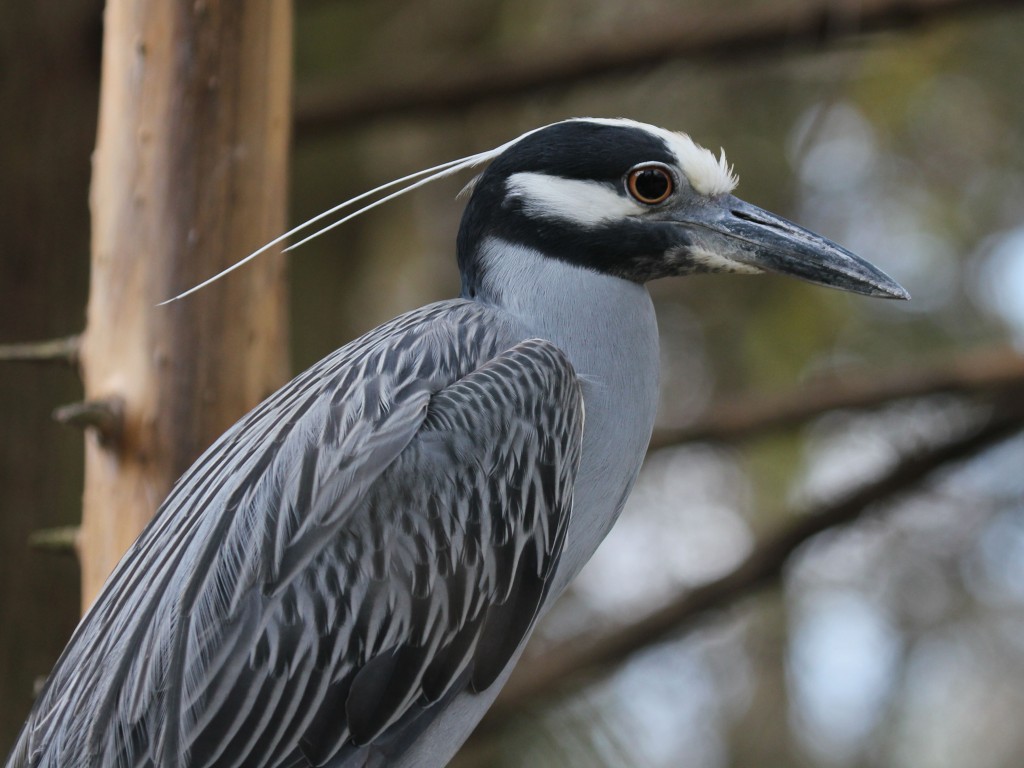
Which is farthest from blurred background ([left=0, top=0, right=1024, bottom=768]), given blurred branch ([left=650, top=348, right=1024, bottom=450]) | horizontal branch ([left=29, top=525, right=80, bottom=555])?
horizontal branch ([left=29, top=525, right=80, bottom=555])

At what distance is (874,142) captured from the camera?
922 cm

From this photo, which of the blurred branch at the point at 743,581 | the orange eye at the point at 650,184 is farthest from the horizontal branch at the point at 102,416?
the blurred branch at the point at 743,581

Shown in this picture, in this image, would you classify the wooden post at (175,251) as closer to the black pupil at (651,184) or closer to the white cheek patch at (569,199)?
the white cheek patch at (569,199)

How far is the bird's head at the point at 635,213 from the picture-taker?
2.98 m

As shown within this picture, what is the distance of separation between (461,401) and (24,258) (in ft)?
7.91

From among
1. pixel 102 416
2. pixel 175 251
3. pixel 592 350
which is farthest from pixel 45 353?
pixel 592 350

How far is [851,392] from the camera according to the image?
462 centimetres

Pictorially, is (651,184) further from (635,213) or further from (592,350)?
(592,350)

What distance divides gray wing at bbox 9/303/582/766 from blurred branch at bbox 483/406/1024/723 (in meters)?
1.95

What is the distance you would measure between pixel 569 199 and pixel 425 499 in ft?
2.66

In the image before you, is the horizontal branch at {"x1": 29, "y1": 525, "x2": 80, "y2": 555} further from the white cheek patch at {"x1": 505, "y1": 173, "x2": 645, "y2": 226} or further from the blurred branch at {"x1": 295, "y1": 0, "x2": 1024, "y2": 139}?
the blurred branch at {"x1": 295, "y1": 0, "x2": 1024, "y2": 139}

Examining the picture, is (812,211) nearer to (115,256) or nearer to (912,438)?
(912,438)

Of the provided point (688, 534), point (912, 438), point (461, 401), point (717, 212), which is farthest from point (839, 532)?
point (688, 534)

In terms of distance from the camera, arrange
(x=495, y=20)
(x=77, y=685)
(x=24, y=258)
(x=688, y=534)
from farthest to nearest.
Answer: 1. (x=688, y=534)
2. (x=495, y=20)
3. (x=24, y=258)
4. (x=77, y=685)
